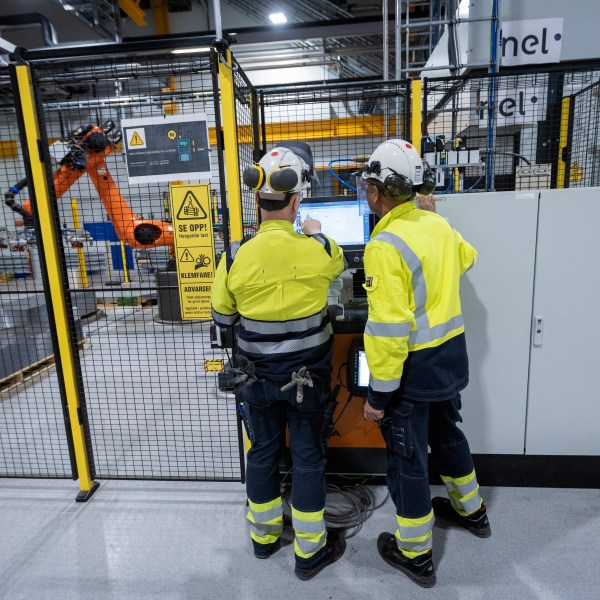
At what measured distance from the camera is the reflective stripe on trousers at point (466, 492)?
7.30 feet

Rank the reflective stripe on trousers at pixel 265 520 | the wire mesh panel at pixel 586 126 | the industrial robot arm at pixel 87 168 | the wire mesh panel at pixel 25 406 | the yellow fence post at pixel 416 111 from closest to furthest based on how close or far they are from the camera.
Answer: the reflective stripe on trousers at pixel 265 520, the yellow fence post at pixel 416 111, the wire mesh panel at pixel 25 406, the industrial robot arm at pixel 87 168, the wire mesh panel at pixel 586 126

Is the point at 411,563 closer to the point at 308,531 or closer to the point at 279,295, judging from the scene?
the point at 308,531

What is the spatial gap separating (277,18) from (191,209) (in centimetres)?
817

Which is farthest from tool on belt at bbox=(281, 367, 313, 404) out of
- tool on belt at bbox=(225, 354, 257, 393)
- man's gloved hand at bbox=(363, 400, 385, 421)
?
man's gloved hand at bbox=(363, 400, 385, 421)

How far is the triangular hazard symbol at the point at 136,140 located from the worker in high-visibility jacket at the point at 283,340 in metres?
0.78

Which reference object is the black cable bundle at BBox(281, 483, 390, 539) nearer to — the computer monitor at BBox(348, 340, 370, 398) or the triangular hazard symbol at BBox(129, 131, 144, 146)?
the computer monitor at BBox(348, 340, 370, 398)

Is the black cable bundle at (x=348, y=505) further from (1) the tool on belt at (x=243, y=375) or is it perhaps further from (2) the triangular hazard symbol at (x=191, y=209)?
(2) the triangular hazard symbol at (x=191, y=209)

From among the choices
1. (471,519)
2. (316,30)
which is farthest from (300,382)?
(316,30)

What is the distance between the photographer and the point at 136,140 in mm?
2324

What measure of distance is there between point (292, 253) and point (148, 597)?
66.4 inches

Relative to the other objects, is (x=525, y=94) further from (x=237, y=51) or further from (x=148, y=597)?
(x=237, y=51)

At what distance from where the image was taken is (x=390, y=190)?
1.87m

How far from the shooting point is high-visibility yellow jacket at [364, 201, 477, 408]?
175 cm

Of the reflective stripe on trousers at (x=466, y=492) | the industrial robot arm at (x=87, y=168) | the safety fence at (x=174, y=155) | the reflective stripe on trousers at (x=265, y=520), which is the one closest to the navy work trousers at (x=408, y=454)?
the reflective stripe on trousers at (x=466, y=492)
